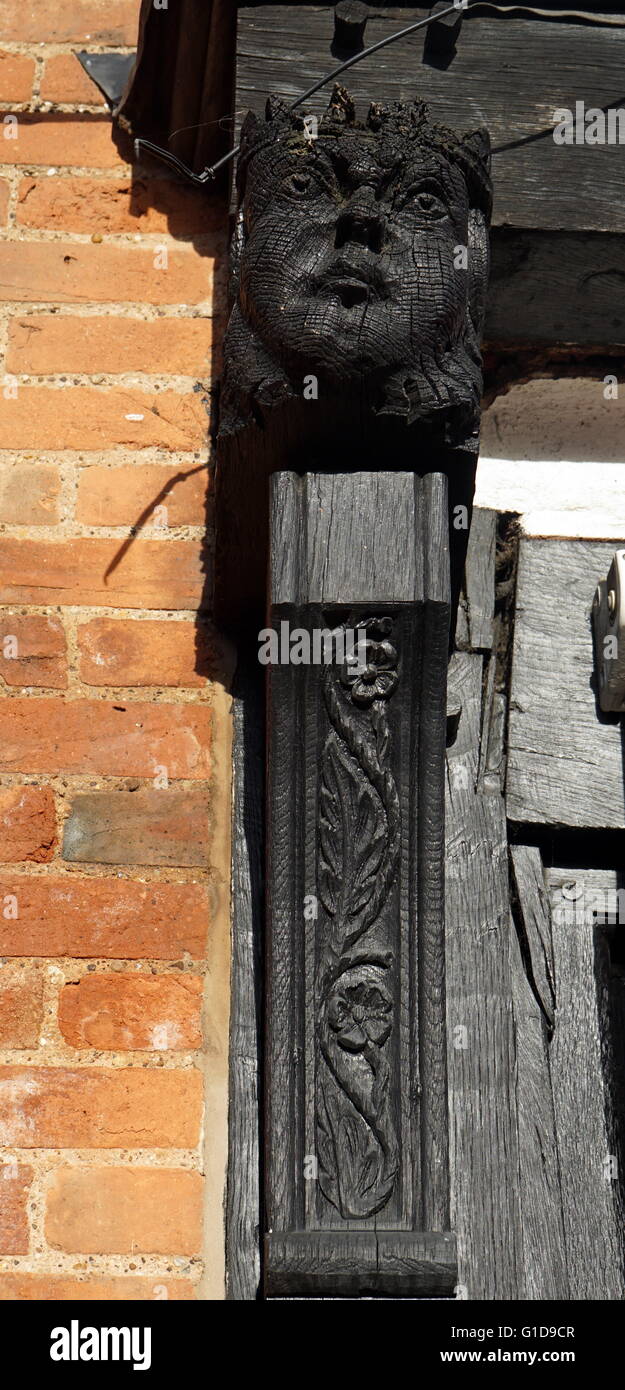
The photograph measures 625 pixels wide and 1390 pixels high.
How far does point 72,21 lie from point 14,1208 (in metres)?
1.65

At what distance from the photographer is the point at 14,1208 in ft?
5.34

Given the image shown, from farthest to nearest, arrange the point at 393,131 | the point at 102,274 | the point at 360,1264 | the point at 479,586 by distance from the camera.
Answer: the point at 102,274 → the point at 479,586 → the point at 393,131 → the point at 360,1264

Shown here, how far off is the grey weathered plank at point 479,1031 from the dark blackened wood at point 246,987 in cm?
21

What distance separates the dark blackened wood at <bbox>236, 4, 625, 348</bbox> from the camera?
6.49 feet

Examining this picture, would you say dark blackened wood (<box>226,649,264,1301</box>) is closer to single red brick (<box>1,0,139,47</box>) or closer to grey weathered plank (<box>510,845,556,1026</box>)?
grey weathered plank (<box>510,845,556,1026</box>)

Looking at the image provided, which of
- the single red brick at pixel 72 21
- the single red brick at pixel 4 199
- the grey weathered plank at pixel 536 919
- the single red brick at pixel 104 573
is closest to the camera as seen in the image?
the grey weathered plank at pixel 536 919

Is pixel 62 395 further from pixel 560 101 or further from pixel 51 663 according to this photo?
pixel 560 101

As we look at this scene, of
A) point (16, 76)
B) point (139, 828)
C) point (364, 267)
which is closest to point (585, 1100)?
point (139, 828)

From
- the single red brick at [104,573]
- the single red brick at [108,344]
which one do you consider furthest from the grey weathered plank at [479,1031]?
the single red brick at [108,344]

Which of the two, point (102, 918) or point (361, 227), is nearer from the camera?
point (361, 227)

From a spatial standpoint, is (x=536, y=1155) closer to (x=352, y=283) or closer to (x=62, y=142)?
(x=352, y=283)

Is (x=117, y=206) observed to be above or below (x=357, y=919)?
above

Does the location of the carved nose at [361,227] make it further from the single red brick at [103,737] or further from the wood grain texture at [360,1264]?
the wood grain texture at [360,1264]

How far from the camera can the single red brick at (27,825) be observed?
5.91 feet
